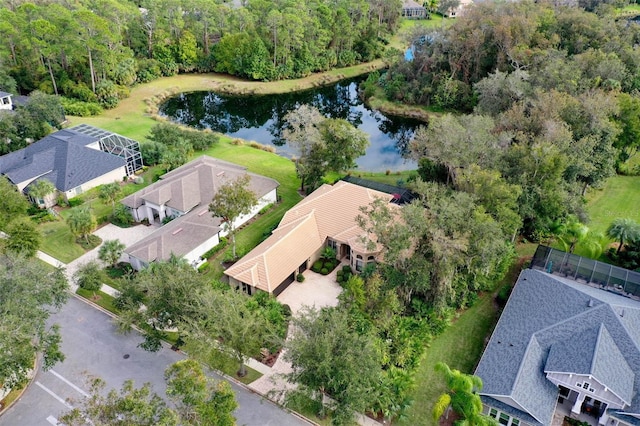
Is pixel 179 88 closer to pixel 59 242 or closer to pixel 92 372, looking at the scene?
pixel 59 242

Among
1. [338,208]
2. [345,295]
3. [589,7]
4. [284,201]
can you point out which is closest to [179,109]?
[284,201]

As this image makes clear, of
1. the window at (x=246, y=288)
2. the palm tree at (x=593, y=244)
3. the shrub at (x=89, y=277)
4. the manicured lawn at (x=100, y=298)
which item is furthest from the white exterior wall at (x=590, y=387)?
the shrub at (x=89, y=277)

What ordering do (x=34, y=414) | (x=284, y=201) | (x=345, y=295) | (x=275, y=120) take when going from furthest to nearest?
(x=275, y=120), (x=284, y=201), (x=345, y=295), (x=34, y=414)

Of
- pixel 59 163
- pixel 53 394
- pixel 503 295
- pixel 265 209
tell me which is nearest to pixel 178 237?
pixel 265 209

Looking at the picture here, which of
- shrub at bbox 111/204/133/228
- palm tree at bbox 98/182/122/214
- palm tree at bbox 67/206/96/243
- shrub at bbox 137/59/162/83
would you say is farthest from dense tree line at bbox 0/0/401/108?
palm tree at bbox 67/206/96/243

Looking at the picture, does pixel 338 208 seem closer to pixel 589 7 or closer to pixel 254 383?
pixel 254 383

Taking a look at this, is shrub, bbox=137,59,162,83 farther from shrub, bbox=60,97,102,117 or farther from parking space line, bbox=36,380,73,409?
parking space line, bbox=36,380,73,409

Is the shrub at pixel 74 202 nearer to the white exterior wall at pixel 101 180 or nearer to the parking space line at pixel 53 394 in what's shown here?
the white exterior wall at pixel 101 180
